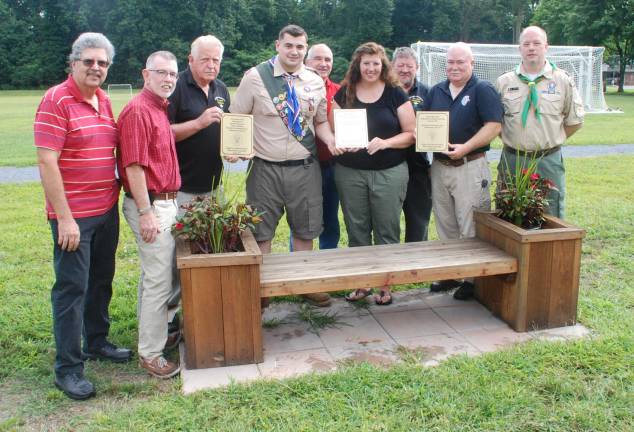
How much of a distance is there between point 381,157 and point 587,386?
6.60 ft

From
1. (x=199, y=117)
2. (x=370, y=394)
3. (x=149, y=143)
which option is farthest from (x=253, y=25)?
(x=370, y=394)

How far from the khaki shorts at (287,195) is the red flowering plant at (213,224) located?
460 millimetres

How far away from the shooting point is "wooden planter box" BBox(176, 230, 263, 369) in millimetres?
3541

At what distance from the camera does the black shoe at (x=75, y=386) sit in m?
3.33

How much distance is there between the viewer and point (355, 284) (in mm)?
3836

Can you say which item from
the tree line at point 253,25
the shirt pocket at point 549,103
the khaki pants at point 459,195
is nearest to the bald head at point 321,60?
the khaki pants at point 459,195

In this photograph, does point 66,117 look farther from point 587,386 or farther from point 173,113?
point 587,386

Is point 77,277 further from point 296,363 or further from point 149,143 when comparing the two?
point 296,363

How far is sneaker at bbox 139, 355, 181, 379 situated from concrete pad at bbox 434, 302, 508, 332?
1.92 metres

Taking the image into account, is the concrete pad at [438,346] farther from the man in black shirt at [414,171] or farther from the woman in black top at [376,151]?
the man in black shirt at [414,171]

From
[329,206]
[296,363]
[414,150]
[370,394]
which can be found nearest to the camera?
[370,394]

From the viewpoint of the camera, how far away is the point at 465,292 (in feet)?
15.7

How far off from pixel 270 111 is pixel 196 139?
542mm

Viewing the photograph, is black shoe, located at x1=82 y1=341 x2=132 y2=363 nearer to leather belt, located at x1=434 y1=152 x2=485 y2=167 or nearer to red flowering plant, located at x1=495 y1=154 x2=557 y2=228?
leather belt, located at x1=434 y1=152 x2=485 y2=167
